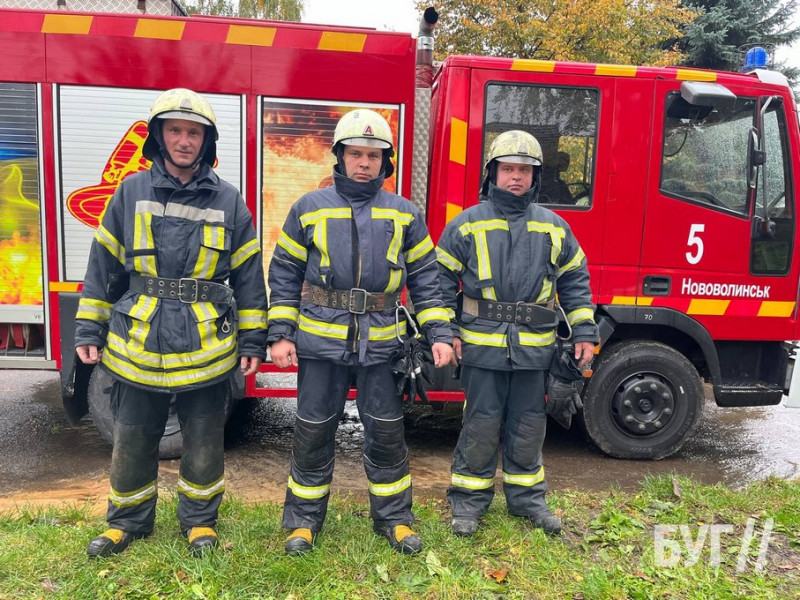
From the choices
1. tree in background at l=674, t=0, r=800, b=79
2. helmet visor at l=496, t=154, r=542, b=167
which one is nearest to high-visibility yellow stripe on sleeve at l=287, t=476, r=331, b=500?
helmet visor at l=496, t=154, r=542, b=167

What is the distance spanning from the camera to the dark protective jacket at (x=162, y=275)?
8.77ft

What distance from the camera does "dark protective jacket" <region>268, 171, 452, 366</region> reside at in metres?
2.78

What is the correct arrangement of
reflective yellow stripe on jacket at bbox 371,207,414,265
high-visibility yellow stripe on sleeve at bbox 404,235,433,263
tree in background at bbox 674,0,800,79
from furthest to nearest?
tree in background at bbox 674,0,800,79, high-visibility yellow stripe on sleeve at bbox 404,235,433,263, reflective yellow stripe on jacket at bbox 371,207,414,265

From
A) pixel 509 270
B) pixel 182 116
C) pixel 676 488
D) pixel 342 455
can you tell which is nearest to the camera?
pixel 182 116

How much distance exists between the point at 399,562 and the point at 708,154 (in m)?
3.17

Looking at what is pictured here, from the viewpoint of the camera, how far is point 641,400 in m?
4.34

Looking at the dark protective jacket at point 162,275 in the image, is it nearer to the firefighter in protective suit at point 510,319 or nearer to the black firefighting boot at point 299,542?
the black firefighting boot at point 299,542

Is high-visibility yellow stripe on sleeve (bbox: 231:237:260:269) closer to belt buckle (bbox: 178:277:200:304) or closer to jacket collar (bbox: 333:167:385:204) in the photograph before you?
belt buckle (bbox: 178:277:200:304)

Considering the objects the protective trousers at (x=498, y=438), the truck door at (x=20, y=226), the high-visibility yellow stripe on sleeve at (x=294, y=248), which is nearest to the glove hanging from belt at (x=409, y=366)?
the protective trousers at (x=498, y=438)

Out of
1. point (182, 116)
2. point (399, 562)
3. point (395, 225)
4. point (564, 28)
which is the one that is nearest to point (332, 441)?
point (399, 562)

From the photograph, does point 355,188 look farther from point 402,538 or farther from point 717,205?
point 717,205

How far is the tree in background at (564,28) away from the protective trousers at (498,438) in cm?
1054

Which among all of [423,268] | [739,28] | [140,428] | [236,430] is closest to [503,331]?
[423,268]

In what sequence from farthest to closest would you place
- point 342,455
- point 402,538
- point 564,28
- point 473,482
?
point 564,28, point 342,455, point 473,482, point 402,538
